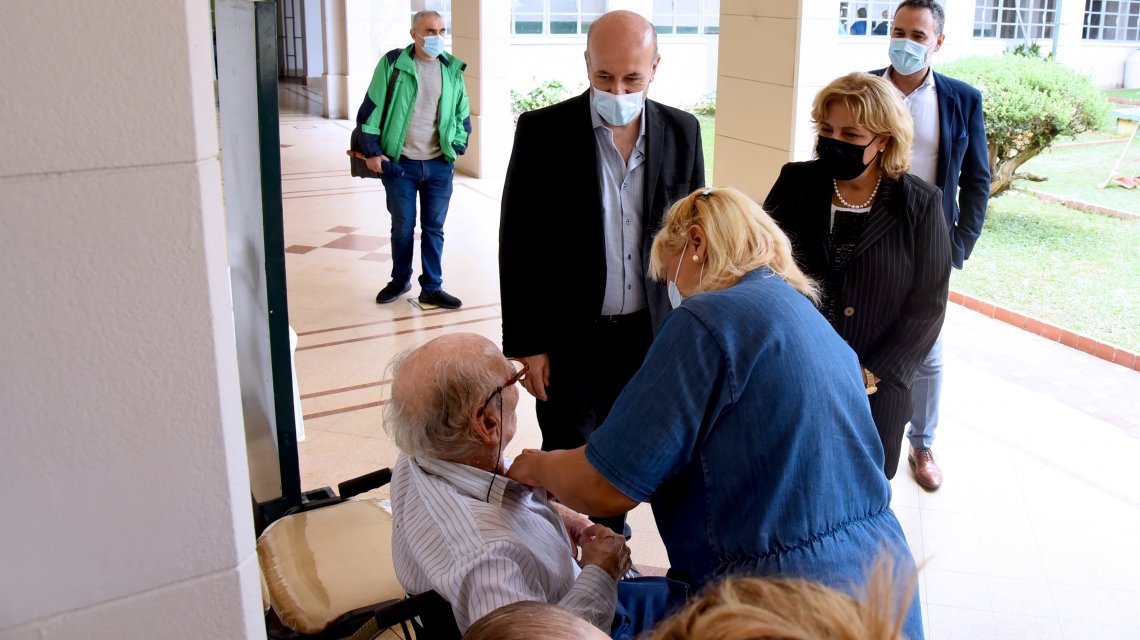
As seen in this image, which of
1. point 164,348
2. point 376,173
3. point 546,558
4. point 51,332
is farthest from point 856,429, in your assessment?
point 376,173

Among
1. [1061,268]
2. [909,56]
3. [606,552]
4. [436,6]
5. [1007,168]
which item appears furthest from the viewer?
[436,6]

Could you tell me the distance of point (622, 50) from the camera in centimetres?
242

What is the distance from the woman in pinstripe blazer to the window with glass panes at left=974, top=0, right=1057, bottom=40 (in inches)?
553

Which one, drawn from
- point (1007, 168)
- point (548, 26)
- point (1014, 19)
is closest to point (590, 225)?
point (1007, 168)

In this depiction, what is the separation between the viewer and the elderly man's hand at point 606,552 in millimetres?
1644

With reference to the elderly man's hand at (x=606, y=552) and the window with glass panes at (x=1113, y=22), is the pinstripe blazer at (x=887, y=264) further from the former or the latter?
the window with glass panes at (x=1113, y=22)

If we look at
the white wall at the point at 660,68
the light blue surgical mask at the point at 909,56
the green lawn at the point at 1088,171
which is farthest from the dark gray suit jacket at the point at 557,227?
the white wall at the point at 660,68

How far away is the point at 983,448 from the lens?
12.2 ft

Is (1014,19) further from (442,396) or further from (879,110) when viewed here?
(442,396)

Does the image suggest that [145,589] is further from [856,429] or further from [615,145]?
[615,145]

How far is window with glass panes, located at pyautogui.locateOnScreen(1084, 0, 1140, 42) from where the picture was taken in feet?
49.6

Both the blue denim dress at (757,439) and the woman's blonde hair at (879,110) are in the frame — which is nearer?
the blue denim dress at (757,439)

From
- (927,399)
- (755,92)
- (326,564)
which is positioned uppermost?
(755,92)

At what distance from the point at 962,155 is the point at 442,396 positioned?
2.33m
